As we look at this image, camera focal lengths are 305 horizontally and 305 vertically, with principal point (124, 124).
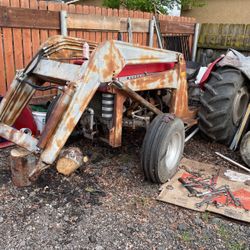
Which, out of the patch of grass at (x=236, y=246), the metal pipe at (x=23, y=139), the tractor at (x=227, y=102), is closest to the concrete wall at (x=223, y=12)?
the tractor at (x=227, y=102)

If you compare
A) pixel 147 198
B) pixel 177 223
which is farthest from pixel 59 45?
pixel 177 223

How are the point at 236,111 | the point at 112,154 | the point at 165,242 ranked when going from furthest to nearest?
the point at 236,111, the point at 112,154, the point at 165,242

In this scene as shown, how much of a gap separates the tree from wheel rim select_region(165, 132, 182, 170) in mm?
5943

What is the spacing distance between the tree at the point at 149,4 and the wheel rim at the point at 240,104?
16.0ft

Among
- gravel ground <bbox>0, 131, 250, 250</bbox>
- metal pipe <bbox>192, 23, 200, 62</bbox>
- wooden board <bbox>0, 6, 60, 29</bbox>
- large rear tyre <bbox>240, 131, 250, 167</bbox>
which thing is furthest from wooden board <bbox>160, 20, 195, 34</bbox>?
gravel ground <bbox>0, 131, 250, 250</bbox>

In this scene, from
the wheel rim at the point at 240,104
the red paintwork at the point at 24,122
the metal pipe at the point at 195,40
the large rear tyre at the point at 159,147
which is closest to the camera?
the large rear tyre at the point at 159,147

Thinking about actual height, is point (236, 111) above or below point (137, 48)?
below

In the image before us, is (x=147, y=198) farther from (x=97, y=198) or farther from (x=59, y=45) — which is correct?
(x=59, y=45)

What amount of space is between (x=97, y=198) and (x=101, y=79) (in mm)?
1177

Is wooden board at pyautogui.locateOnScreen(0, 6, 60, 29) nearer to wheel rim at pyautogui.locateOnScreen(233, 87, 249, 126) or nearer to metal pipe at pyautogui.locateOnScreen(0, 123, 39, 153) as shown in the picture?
metal pipe at pyautogui.locateOnScreen(0, 123, 39, 153)

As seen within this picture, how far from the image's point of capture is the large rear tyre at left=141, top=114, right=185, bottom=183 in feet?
10.1

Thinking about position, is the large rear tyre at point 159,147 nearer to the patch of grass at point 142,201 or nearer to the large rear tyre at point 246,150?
the patch of grass at point 142,201

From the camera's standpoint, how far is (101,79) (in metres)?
2.67

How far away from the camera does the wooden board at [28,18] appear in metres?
4.51
